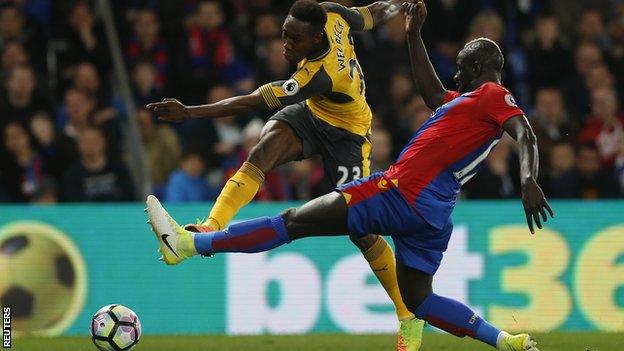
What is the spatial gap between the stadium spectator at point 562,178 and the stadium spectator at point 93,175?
4.34 meters

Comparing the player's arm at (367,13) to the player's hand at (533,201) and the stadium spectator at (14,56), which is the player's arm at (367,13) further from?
the stadium spectator at (14,56)

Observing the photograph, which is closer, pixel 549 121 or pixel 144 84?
pixel 549 121

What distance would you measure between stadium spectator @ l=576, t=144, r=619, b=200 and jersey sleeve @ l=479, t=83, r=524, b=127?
5892 millimetres

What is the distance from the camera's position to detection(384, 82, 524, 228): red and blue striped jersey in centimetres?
799

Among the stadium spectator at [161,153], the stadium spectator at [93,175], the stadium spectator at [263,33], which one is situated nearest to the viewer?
the stadium spectator at [93,175]

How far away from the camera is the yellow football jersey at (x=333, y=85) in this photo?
8.97 metres

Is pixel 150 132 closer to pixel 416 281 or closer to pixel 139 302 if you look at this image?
pixel 139 302

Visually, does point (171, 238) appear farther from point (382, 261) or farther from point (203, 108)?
point (382, 261)

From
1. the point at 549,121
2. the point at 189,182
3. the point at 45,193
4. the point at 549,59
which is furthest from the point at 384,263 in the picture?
the point at 549,59

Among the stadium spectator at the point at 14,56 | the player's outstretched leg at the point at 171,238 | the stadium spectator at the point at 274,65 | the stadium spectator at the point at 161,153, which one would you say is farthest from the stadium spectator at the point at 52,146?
the player's outstretched leg at the point at 171,238

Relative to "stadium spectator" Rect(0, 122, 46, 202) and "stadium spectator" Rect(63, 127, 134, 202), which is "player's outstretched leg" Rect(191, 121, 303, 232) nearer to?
"stadium spectator" Rect(63, 127, 134, 202)

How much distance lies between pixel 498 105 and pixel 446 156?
0.45 meters

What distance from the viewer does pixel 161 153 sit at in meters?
14.2

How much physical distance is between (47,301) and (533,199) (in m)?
6.46
